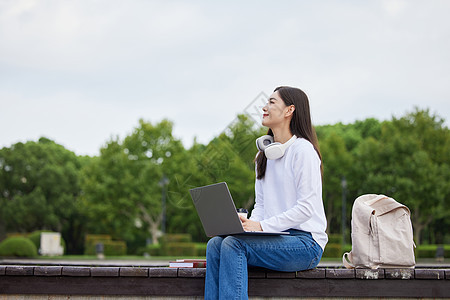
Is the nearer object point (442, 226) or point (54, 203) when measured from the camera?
point (442, 226)

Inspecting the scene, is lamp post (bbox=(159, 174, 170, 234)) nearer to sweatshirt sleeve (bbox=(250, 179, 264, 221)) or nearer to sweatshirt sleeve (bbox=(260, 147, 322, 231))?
sweatshirt sleeve (bbox=(250, 179, 264, 221))

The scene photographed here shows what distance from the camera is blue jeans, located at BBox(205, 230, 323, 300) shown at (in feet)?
12.2

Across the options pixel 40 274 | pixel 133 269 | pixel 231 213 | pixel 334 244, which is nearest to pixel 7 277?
pixel 40 274

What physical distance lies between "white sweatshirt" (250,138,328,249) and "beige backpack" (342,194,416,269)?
0.36m

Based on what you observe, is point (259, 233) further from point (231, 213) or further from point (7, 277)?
point (7, 277)

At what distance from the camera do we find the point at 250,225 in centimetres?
388

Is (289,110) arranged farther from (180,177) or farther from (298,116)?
(180,177)

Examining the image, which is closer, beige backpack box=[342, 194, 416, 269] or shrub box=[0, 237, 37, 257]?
beige backpack box=[342, 194, 416, 269]

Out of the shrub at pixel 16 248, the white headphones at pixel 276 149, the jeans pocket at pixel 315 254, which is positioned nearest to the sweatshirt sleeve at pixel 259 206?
the white headphones at pixel 276 149

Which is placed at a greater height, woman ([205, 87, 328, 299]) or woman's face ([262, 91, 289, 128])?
woman's face ([262, 91, 289, 128])

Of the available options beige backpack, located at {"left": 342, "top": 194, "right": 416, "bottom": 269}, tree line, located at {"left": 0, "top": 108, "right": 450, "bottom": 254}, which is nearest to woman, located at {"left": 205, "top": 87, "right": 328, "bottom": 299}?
beige backpack, located at {"left": 342, "top": 194, "right": 416, "bottom": 269}

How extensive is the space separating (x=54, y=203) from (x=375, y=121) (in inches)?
1167

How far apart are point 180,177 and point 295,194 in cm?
3528

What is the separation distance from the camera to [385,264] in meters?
4.18
